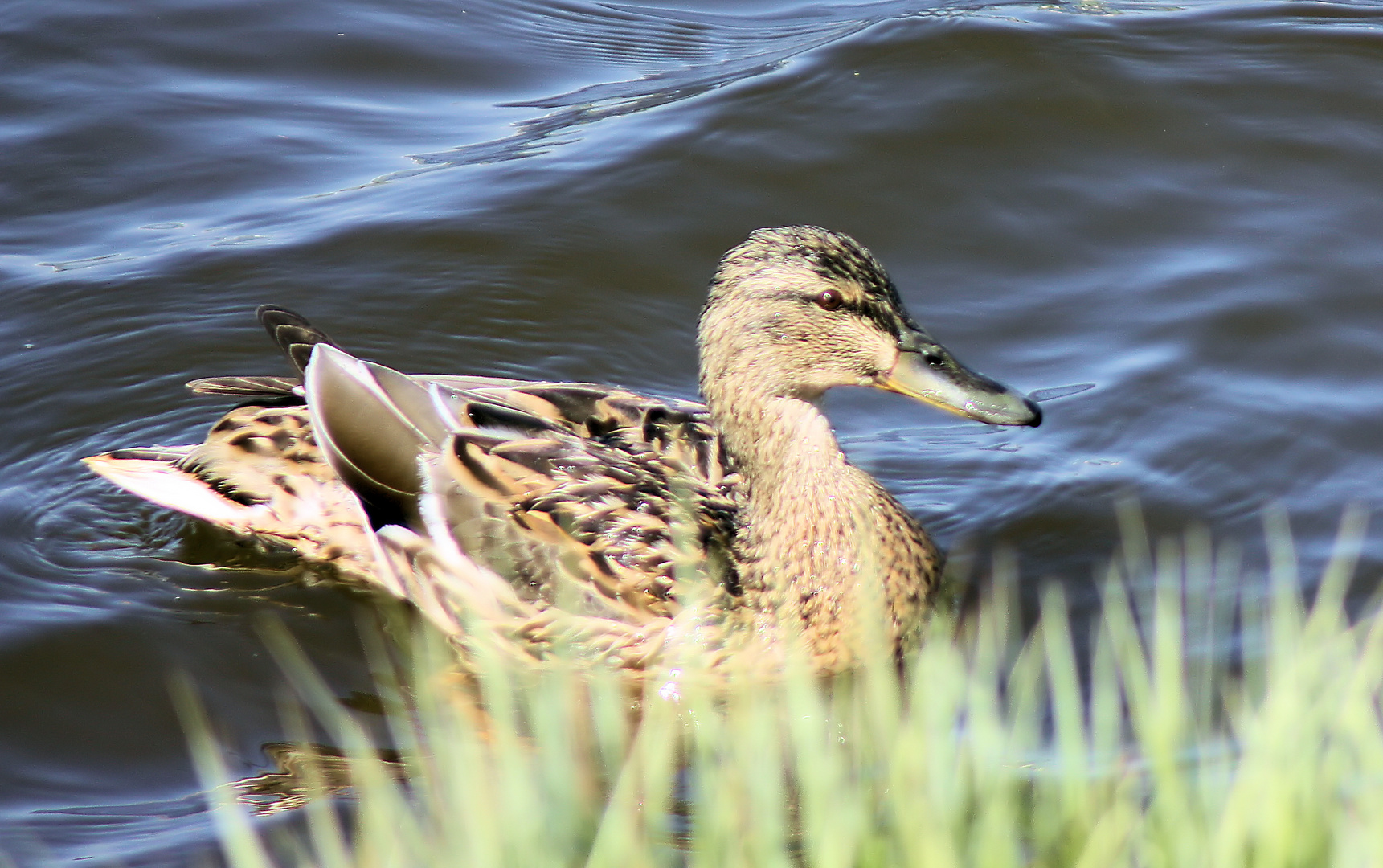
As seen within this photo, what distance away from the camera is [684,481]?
15.5 ft

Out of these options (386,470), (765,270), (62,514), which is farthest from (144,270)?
(765,270)

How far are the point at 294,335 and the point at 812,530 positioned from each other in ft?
5.81

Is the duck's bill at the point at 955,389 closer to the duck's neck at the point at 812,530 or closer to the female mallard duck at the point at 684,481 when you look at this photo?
the female mallard duck at the point at 684,481

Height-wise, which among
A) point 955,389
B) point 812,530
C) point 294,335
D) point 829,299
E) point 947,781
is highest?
point 829,299

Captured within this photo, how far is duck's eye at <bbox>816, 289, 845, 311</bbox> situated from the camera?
438 centimetres

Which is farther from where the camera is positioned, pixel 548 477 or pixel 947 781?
pixel 548 477

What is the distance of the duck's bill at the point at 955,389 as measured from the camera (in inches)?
169

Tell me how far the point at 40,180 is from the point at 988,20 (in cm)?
478

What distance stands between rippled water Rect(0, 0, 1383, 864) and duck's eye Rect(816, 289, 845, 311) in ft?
3.61

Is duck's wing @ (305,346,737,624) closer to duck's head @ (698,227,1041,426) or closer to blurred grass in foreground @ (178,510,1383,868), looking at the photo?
duck's head @ (698,227,1041,426)

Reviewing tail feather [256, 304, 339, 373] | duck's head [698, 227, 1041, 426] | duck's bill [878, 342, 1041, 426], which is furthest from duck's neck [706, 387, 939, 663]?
tail feather [256, 304, 339, 373]

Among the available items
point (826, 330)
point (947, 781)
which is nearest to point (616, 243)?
point (826, 330)

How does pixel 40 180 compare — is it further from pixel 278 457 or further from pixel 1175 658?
pixel 1175 658

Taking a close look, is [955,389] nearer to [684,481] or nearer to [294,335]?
[684,481]
